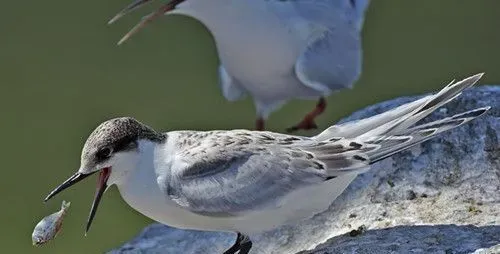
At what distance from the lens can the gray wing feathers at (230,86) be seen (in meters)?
2.87

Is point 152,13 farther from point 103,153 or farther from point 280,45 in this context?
point 103,153

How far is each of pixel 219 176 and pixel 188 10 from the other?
90cm

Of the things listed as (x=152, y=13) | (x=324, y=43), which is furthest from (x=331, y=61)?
(x=152, y=13)

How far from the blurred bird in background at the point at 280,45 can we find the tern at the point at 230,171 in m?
0.81

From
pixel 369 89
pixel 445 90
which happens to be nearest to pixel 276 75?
pixel 445 90

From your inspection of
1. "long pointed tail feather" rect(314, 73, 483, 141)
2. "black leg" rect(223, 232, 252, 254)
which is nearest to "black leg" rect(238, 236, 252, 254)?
"black leg" rect(223, 232, 252, 254)

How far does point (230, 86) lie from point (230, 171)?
45.2 inches

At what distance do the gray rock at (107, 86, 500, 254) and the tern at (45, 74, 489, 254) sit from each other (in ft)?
0.36

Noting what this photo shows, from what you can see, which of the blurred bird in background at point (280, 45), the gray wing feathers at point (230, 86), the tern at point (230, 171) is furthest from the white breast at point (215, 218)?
the gray wing feathers at point (230, 86)

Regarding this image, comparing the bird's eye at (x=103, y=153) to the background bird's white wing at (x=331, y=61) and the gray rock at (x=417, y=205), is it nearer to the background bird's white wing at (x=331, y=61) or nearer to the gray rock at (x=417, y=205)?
the gray rock at (x=417, y=205)

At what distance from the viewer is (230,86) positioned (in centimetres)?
290

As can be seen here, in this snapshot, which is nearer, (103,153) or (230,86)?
(103,153)

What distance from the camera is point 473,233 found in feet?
5.72

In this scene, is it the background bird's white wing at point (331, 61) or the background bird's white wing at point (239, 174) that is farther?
the background bird's white wing at point (331, 61)
